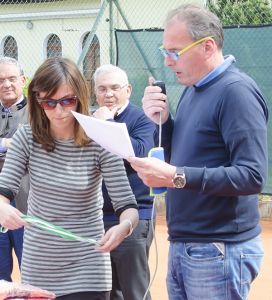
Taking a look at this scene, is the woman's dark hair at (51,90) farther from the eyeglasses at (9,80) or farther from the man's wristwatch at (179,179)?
the eyeglasses at (9,80)

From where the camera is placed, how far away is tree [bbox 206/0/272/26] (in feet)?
36.9

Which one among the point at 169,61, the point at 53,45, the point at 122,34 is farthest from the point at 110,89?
the point at 53,45

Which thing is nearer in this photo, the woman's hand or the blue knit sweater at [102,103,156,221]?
the woman's hand

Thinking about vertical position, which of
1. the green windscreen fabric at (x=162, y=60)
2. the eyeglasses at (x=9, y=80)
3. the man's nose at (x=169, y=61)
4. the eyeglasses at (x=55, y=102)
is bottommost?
the eyeglasses at (x=55, y=102)

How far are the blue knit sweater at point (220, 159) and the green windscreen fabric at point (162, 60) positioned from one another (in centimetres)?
521

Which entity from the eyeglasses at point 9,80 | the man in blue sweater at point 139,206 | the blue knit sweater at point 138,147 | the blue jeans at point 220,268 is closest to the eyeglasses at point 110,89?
the man in blue sweater at point 139,206

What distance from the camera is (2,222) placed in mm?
2861

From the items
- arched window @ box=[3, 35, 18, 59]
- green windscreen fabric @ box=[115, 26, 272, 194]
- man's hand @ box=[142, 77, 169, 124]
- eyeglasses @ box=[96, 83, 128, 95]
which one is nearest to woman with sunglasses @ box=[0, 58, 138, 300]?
man's hand @ box=[142, 77, 169, 124]

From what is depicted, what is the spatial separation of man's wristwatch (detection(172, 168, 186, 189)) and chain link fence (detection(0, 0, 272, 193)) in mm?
2640

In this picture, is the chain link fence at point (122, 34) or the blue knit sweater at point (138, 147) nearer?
the blue knit sweater at point (138, 147)

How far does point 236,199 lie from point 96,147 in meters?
0.65

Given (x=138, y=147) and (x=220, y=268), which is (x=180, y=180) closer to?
(x=220, y=268)

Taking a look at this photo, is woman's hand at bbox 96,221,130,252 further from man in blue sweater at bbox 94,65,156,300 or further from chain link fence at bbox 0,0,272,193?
chain link fence at bbox 0,0,272,193

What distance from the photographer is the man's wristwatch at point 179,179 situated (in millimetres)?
2621
